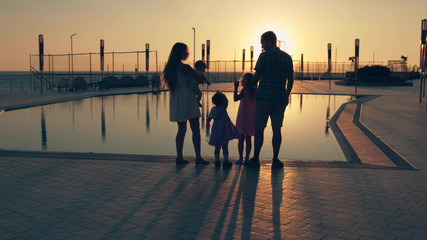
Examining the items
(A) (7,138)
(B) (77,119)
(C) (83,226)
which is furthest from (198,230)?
(B) (77,119)

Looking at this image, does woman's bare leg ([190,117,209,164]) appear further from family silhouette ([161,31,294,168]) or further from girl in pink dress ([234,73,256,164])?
girl in pink dress ([234,73,256,164])

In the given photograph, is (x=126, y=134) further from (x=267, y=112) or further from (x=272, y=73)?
(x=272, y=73)

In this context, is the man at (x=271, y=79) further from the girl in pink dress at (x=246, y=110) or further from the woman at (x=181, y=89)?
the woman at (x=181, y=89)

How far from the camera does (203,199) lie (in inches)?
166

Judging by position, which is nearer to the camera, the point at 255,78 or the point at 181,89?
the point at 255,78

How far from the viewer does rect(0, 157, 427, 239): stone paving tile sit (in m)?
3.41

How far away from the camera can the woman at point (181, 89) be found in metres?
5.50

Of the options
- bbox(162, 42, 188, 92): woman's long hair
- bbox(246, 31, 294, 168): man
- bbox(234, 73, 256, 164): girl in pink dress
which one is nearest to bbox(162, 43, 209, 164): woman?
bbox(162, 42, 188, 92): woman's long hair

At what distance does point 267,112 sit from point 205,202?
1.72m

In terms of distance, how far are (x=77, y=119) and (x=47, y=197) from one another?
773cm

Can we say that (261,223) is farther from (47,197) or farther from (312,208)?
(47,197)

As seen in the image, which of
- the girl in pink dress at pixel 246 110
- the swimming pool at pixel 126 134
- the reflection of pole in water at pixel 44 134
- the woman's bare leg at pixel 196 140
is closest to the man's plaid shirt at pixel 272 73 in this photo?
the girl in pink dress at pixel 246 110

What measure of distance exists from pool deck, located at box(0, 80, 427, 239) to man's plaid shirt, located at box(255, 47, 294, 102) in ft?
3.11

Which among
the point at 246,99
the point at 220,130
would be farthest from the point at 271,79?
the point at 220,130
